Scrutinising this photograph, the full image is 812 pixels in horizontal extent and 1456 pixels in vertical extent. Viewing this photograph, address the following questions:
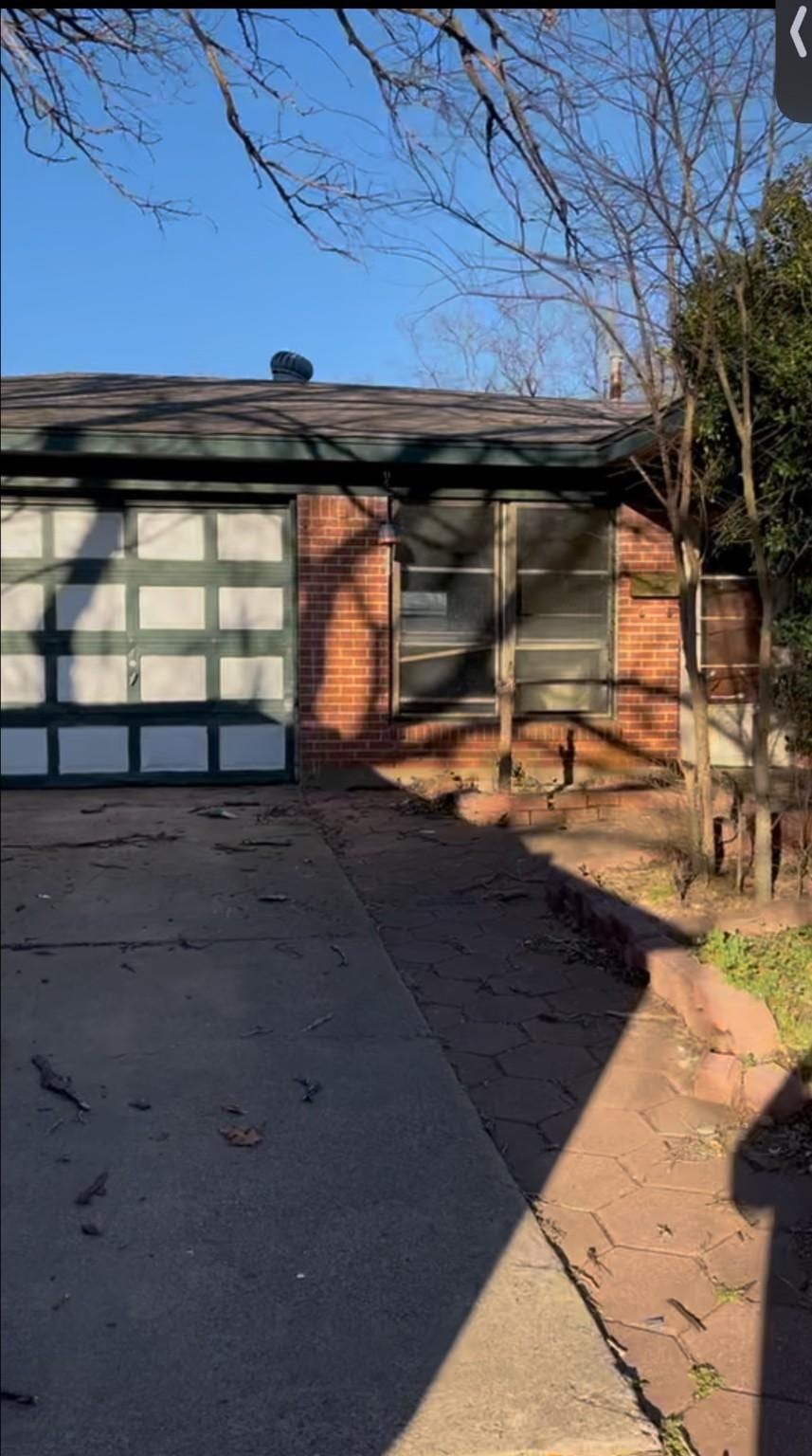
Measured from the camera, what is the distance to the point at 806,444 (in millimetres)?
5551

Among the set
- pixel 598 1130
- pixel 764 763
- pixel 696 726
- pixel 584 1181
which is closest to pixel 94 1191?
pixel 584 1181

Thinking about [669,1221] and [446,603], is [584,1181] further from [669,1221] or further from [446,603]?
[446,603]

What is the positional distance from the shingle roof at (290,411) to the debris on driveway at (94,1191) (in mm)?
6504

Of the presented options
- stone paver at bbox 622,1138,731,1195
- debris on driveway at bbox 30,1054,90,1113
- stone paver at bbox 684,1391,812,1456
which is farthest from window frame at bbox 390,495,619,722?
stone paver at bbox 684,1391,812,1456

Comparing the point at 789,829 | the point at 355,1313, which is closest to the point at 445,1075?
the point at 355,1313

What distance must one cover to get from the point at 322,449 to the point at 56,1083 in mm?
6113

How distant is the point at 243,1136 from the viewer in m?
3.75

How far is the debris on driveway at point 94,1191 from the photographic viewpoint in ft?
11.2

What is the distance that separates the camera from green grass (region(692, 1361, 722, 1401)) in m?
2.46

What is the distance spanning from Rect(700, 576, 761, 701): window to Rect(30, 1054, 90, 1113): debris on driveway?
23.4ft

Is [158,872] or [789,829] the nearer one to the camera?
[789,829]

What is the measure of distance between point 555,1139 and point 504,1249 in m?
0.61

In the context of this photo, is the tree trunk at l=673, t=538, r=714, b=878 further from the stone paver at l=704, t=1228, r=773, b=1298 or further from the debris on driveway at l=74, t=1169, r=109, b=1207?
the debris on driveway at l=74, t=1169, r=109, b=1207

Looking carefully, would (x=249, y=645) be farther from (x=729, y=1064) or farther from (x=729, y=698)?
(x=729, y=1064)
